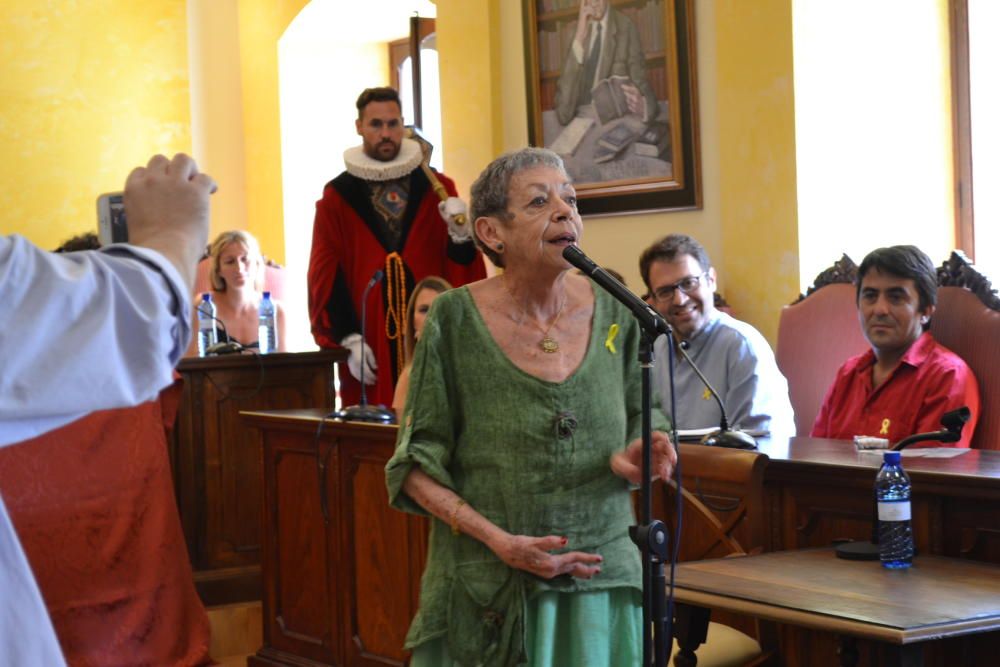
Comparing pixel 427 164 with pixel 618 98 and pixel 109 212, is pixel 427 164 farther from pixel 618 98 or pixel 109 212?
pixel 109 212

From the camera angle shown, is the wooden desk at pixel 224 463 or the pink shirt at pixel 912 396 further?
the wooden desk at pixel 224 463

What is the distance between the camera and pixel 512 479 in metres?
2.24

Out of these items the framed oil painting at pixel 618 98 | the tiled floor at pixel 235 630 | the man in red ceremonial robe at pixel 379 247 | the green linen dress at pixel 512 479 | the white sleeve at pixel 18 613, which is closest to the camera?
the white sleeve at pixel 18 613

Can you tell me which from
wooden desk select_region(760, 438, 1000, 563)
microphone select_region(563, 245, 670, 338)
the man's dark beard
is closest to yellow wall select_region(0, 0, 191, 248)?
the man's dark beard

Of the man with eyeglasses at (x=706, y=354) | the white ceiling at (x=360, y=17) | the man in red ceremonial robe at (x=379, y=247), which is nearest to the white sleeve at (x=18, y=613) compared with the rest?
the man with eyeglasses at (x=706, y=354)

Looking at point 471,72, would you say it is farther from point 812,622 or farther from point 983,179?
point 812,622

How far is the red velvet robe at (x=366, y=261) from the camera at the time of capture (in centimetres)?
547

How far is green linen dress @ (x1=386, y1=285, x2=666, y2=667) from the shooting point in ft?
7.27

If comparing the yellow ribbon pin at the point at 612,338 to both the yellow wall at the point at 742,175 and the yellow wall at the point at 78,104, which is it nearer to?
the yellow wall at the point at 742,175

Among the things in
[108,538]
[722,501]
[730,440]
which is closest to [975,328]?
[730,440]

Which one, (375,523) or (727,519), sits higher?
(727,519)

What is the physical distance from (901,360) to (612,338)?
62.2 inches

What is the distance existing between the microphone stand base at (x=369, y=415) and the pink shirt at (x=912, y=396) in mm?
1343

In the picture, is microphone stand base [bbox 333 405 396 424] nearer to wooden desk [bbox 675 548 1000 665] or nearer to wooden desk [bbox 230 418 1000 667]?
wooden desk [bbox 230 418 1000 667]
